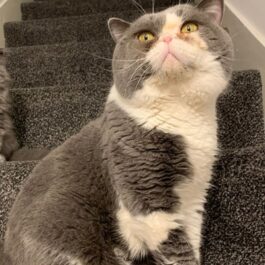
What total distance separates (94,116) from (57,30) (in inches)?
33.4

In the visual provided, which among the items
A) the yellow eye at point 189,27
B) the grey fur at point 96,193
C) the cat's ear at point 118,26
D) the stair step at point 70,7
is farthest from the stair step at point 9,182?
the stair step at point 70,7

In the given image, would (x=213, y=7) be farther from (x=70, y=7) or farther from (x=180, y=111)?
(x=70, y=7)

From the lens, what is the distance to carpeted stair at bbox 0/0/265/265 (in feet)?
3.44

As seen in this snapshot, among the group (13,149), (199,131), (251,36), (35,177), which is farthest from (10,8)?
(199,131)

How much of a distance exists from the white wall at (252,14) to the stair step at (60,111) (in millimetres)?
557

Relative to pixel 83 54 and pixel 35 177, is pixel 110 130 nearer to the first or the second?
pixel 35 177

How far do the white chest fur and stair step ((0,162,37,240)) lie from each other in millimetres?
351

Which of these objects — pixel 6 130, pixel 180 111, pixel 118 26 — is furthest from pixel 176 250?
pixel 6 130

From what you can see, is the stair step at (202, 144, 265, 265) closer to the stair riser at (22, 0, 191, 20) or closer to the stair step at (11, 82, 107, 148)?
the stair step at (11, 82, 107, 148)

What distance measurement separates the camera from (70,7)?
262cm

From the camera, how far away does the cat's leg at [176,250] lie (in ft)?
3.10

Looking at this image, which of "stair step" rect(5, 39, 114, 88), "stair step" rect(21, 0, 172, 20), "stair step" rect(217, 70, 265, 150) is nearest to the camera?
"stair step" rect(217, 70, 265, 150)

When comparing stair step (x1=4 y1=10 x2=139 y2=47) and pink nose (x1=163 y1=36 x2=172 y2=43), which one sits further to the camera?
stair step (x1=4 y1=10 x2=139 y2=47)

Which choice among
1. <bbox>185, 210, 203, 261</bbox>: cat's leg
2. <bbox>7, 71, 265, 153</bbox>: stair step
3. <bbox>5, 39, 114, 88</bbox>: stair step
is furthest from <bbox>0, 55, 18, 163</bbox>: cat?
<bbox>185, 210, 203, 261</bbox>: cat's leg
